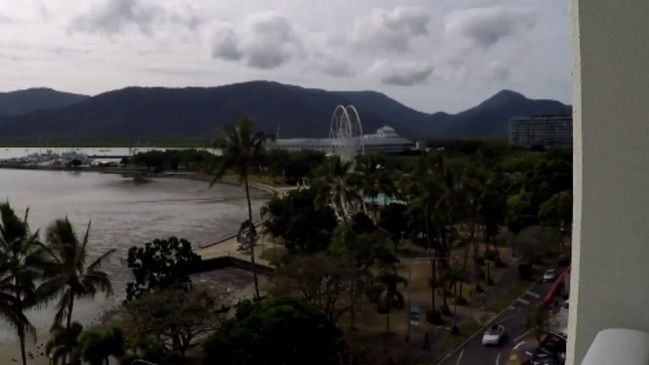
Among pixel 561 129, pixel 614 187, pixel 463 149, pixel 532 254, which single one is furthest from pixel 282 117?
pixel 614 187

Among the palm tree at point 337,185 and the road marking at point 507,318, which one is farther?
the palm tree at point 337,185

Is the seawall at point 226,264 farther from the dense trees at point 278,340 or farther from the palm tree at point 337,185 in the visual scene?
the dense trees at point 278,340

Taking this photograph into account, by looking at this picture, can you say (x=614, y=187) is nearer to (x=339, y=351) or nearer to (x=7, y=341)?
(x=339, y=351)

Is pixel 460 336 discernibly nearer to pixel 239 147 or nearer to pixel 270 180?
pixel 239 147

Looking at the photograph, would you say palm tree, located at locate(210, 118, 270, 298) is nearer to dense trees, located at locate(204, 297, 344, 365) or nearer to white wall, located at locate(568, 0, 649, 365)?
dense trees, located at locate(204, 297, 344, 365)

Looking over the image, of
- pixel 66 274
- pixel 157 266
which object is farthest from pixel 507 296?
pixel 66 274

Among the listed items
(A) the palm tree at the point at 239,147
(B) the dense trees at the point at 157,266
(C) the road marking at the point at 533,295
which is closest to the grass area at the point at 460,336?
(C) the road marking at the point at 533,295

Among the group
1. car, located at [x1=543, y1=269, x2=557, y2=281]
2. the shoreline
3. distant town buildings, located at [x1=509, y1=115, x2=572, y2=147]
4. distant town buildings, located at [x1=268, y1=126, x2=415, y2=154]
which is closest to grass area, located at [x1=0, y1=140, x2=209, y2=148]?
distant town buildings, located at [x1=268, y1=126, x2=415, y2=154]

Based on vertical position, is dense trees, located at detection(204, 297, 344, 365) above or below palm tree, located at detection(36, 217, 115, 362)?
below
